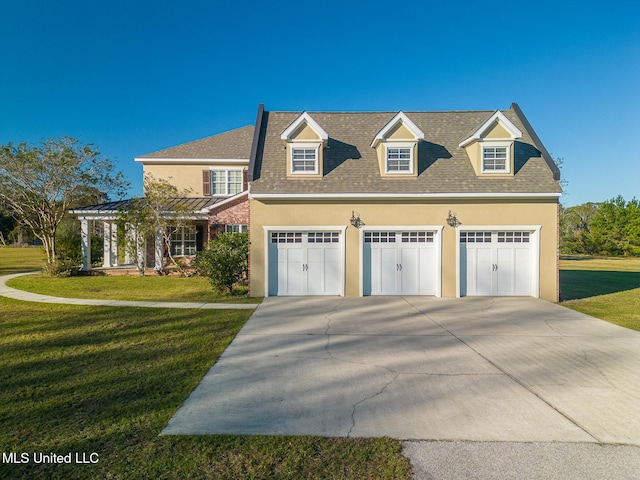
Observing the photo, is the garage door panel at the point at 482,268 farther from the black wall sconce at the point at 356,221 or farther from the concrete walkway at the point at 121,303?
the concrete walkway at the point at 121,303

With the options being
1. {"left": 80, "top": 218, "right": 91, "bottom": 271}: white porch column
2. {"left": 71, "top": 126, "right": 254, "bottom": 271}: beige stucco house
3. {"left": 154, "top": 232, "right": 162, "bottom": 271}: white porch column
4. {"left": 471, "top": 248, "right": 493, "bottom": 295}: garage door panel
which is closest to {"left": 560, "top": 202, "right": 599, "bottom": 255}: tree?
{"left": 471, "top": 248, "right": 493, "bottom": 295}: garage door panel

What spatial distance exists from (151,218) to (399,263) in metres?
12.6

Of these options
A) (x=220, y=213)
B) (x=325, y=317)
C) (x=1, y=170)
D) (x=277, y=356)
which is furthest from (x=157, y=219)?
(x=277, y=356)

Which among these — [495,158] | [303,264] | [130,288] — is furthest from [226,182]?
[495,158]

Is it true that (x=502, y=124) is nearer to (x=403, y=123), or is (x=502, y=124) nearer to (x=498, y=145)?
(x=498, y=145)

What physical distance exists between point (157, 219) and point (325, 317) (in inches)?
463

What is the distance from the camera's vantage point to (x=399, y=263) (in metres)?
13.0

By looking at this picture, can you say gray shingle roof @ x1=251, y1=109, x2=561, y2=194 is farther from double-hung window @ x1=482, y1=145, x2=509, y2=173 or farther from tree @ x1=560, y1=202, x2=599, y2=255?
tree @ x1=560, y1=202, x2=599, y2=255

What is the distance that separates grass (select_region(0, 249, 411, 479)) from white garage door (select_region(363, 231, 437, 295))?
6847 millimetres

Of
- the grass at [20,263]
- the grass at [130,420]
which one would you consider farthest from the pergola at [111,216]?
the grass at [130,420]

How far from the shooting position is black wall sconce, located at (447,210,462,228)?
12.8m

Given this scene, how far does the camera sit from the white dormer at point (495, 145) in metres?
13.2

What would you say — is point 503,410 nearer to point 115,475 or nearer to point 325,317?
point 115,475

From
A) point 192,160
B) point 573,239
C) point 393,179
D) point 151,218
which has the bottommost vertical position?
point 573,239
